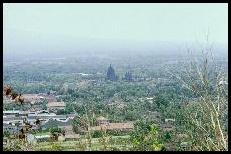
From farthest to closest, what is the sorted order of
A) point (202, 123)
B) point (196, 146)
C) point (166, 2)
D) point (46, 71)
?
point (46, 71), point (202, 123), point (196, 146), point (166, 2)

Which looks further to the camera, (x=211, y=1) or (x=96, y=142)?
(x=96, y=142)

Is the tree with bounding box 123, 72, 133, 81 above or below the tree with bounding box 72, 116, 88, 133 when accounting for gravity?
above

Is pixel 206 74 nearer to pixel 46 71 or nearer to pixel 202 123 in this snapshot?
pixel 202 123

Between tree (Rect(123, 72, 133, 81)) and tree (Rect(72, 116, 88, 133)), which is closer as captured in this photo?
tree (Rect(72, 116, 88, 133))

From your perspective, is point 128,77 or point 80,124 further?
point 128,77

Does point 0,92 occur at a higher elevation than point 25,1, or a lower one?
lower

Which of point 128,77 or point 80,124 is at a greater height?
point 128,77

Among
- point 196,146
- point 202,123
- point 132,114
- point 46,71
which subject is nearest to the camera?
point 196,146

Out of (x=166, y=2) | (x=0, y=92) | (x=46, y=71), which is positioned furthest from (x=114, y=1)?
(x=46, y=71)

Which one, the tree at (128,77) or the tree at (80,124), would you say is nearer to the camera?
the tree at (80,124)

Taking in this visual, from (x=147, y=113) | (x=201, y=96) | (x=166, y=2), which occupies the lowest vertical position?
(x=147, y=113)

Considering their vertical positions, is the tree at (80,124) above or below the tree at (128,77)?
below
